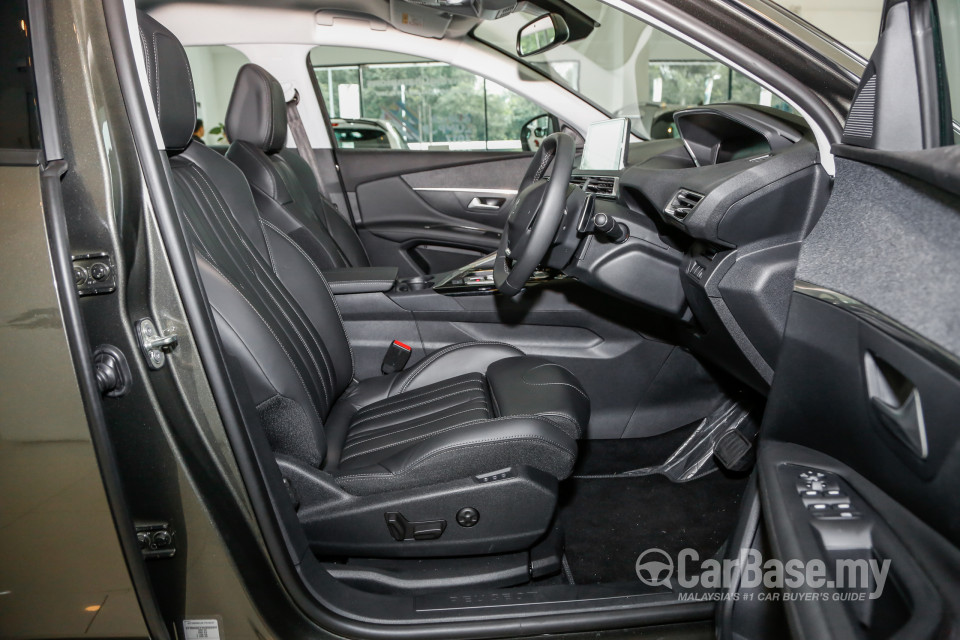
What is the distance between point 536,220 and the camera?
1.69 meters

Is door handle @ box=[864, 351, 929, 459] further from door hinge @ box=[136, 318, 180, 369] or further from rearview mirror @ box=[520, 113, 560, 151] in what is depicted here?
rearview mirror @ box=[520, 113, 560, 151]

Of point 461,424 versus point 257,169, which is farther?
point 257,169

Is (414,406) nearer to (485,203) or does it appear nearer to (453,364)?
(453,364)

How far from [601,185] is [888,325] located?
131cm

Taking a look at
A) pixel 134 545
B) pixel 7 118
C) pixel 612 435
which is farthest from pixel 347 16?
pixel 134 545

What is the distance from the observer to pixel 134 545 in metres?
1.06

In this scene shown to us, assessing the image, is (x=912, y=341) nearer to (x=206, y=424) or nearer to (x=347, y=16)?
(x=206, y=424)

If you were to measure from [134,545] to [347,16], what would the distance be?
2875 mm

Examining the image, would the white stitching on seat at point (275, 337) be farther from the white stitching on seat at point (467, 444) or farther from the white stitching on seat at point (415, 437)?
the white stitching on seat at point (467, 444)

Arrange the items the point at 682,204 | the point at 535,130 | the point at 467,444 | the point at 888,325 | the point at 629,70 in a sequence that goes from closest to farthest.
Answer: the point at 888,325 → the point at 467,444 → the point at 682,204 → the point at 535,130 → the point at 629,70

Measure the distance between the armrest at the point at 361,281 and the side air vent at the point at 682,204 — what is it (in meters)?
0.98

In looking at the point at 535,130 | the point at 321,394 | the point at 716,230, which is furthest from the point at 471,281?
the point at 535,130

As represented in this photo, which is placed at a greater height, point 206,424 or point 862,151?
point 862,151

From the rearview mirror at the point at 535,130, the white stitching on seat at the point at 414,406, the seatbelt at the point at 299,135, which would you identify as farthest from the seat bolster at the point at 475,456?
the seatbelt at the point at 299,135
